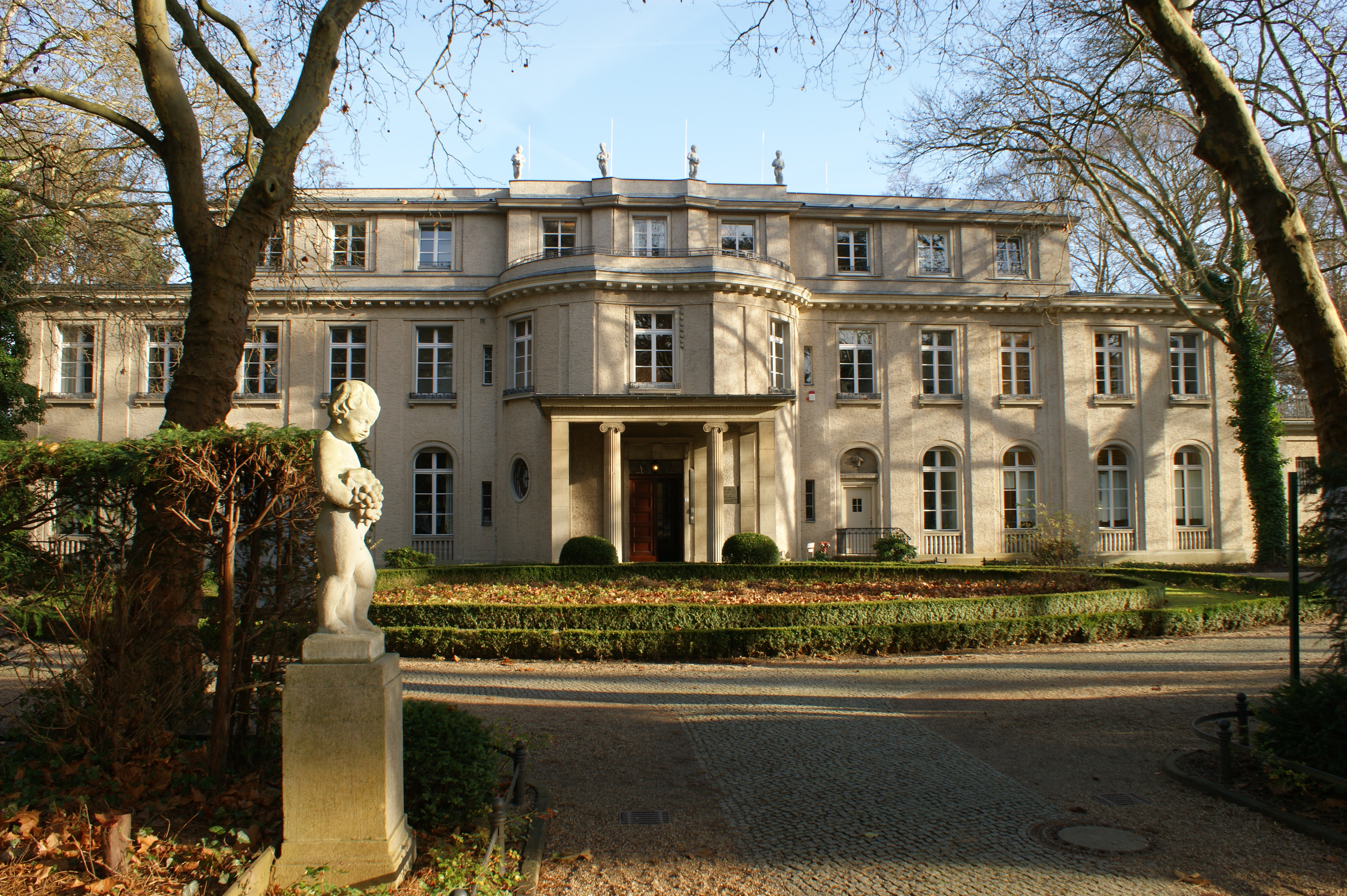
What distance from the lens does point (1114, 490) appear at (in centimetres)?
2750

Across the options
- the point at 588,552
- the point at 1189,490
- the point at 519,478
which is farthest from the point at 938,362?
the point at 519,478

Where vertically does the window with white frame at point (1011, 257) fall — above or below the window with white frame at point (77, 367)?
above

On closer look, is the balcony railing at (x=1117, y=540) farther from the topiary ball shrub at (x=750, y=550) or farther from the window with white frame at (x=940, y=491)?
the topiary ball shrub at (x=750, y=550)

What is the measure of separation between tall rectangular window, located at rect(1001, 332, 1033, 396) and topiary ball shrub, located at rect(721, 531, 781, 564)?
11555 mm

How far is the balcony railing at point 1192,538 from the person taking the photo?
27344 mm

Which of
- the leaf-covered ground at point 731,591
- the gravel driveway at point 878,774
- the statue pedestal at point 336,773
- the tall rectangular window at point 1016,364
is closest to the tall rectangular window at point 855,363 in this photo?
the tall rectangular window at point 1016,364

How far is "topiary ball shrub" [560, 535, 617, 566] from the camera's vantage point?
20.6 metres

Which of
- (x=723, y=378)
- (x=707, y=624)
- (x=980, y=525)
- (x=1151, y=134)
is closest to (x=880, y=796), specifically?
(x=707, y=624)

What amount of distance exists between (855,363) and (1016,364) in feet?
19.0

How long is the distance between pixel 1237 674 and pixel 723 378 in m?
15.5

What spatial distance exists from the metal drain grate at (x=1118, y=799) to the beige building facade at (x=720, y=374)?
636 inches

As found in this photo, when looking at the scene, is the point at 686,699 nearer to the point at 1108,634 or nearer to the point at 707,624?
the point at 707,624

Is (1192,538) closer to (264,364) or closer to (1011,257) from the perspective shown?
(1011,257)

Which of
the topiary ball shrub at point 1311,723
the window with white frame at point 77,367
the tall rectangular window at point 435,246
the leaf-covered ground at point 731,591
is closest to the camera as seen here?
the topiary ball shrub at point 1311,723
